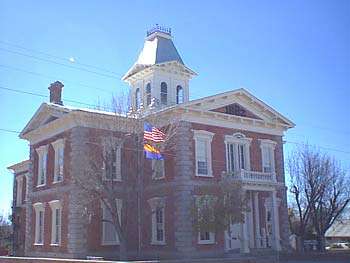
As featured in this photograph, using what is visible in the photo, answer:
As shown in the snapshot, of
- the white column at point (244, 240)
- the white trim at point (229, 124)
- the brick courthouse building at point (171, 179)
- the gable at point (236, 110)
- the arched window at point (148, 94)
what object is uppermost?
the arched window at point (148, 94)

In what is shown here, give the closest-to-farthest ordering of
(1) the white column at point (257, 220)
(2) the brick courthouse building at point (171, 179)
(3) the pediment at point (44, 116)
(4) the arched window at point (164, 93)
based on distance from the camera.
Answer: (2) the brick courthouse building at point (171, 179) → (1) the white column at point (257, 220) → (3) the pediment at point (44, 116) → (4) the arched window at point (164, 93)

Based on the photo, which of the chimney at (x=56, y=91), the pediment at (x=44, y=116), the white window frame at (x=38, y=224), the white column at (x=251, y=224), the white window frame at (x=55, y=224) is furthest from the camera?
the chimney at (x=56, y=91)

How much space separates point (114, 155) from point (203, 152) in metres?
6.16

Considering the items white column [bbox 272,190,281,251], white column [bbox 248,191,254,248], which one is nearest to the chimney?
white column [bbox 248,191,254,248]

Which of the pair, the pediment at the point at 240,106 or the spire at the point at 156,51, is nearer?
the pediment at the point at 240,106

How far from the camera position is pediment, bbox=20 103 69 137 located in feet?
129

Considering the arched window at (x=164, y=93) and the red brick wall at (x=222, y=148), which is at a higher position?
the arched window at (x=164, y=93)

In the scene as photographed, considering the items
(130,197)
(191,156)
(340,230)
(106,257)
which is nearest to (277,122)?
(191,156)

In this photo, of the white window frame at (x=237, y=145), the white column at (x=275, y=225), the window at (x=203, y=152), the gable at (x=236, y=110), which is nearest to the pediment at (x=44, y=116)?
the window at (x=203, y=152)

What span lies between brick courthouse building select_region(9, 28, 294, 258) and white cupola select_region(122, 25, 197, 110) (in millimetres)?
1675

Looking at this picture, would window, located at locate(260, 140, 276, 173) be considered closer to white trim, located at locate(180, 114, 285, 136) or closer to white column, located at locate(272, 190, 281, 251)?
white trim, located at locate(180, 114, 285, 136)

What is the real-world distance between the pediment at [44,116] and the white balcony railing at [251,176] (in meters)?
12.8

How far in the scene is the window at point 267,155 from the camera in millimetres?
40781

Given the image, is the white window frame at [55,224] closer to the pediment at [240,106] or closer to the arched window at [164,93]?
the pediment at [240,106]
